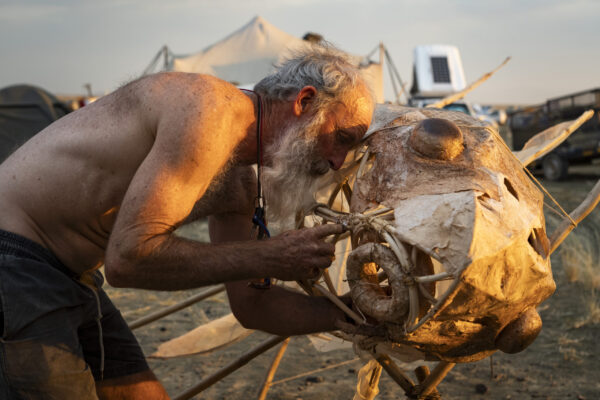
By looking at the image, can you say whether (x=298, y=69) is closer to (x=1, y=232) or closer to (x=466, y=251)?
(x=466, y=251)

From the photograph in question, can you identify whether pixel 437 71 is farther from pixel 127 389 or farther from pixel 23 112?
pixel 127 389

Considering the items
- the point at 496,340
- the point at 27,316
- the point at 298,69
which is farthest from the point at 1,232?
the point at 496,340

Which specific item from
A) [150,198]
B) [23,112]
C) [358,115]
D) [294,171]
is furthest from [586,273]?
[23,112]

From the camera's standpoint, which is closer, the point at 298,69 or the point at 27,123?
the point at 298,69

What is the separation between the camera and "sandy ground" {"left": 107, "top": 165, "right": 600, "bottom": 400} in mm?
3566

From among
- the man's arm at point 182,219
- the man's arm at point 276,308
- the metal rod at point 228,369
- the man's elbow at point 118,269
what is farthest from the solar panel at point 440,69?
the man's elbow at point 118,269

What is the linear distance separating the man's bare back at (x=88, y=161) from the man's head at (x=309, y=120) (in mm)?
142

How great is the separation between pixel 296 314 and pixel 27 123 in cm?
739

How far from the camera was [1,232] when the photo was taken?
1.85 meters

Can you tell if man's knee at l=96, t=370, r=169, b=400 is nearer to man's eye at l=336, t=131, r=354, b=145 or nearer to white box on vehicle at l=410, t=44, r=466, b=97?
man's eye at l=336, t=131, r=354, b=145

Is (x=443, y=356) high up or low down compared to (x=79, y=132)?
down

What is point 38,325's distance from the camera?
1804 millimetres

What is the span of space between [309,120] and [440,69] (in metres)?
15.8

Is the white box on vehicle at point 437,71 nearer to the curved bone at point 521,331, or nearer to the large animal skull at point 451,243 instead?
the large animal skull at point 451,243
